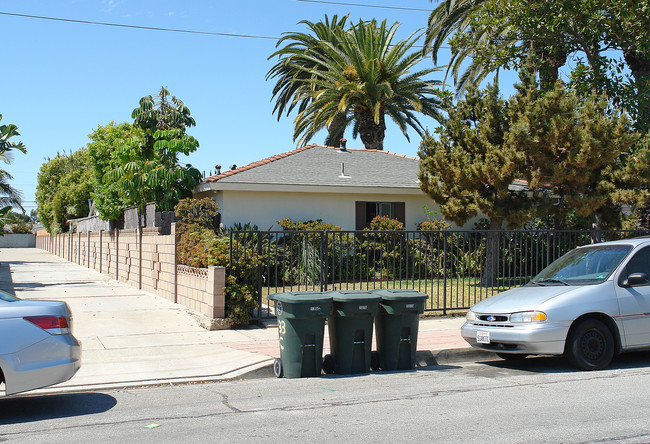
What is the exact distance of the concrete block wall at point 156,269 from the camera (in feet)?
38.7

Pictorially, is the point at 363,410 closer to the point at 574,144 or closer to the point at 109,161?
the point at 574,144

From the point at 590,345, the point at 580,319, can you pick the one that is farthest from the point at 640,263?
the point at 590,345

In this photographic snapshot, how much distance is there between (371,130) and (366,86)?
243 cm

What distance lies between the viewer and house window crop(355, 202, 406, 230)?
2092 centimetres

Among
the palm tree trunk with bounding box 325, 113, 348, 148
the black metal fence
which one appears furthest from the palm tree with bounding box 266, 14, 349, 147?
the black metal fence

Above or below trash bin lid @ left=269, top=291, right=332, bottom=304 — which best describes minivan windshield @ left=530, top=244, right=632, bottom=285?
above

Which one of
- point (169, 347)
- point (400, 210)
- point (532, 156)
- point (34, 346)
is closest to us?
point (34, 346)

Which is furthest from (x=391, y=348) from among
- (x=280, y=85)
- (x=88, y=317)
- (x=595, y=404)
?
(x=280, y=85)

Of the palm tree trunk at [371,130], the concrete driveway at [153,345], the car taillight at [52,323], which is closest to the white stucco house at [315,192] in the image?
the concrete driveway at [153,345]

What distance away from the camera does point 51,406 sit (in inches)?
273

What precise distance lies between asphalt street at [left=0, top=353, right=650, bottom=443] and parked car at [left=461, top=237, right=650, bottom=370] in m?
0.35

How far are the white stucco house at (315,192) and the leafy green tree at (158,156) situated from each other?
34.8 inches

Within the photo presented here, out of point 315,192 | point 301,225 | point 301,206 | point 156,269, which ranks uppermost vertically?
point 315,192

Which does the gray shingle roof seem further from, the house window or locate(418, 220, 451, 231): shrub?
locate(418, 220, 451, 231): shrub
